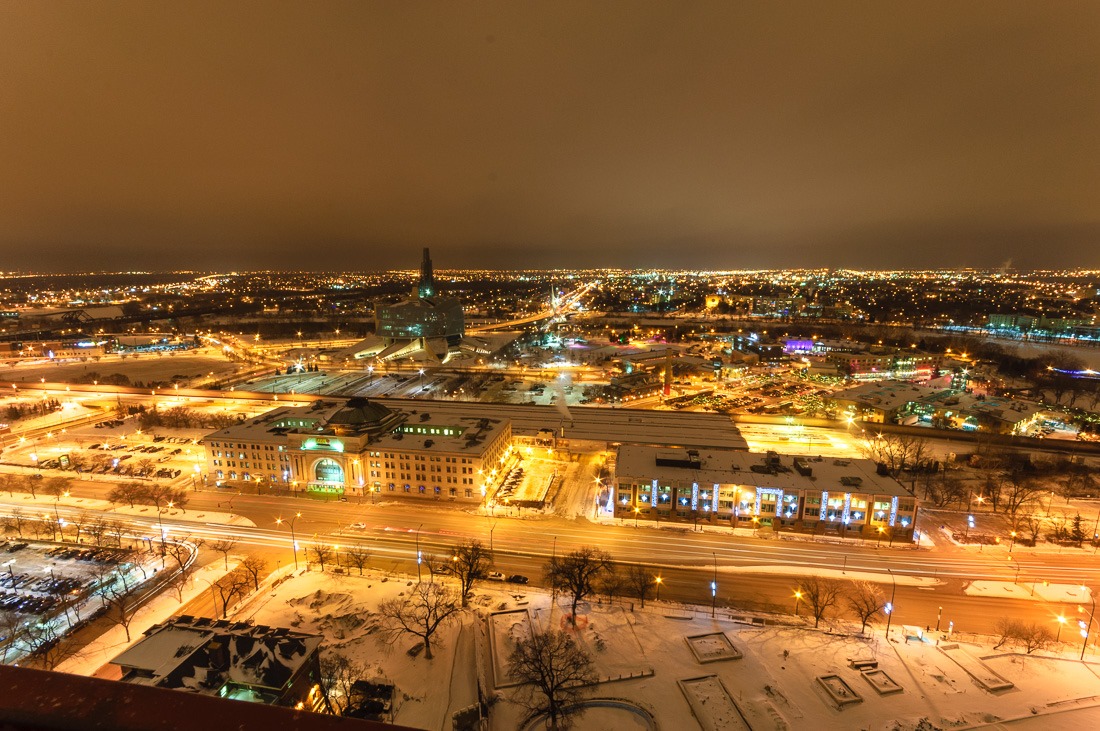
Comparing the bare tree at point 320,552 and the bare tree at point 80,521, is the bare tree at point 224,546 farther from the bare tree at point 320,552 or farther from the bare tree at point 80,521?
the bare tree at point 80,521

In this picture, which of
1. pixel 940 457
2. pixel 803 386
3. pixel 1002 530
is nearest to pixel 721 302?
pixel 803 386

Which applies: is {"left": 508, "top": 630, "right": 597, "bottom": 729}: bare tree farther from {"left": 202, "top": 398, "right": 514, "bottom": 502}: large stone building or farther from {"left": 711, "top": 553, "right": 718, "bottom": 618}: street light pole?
{"left": 202, "top": 398, "right": 514, "bottom": 502}: large stone building

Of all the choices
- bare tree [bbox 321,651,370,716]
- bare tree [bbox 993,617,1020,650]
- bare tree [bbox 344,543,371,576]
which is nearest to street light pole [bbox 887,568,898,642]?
bare tree [bbox 993,617,1020,650]

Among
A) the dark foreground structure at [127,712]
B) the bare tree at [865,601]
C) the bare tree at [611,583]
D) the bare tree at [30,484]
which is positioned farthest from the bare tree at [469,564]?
the bare tree at [30,484]

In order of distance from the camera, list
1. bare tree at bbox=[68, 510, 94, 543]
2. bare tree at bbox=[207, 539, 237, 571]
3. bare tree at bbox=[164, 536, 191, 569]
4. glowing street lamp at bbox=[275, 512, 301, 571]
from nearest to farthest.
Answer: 1. bare tree at bbox=[164, 536, 191, 569]
2. glowing street lamp at bbox=[275, 512, 301, 571]
3. bare tree at bbox=[207, 539, 237, 571]
4. bare tree at bbox=[68, 510, 94, 543]

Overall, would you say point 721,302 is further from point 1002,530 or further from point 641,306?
point 1002,530
